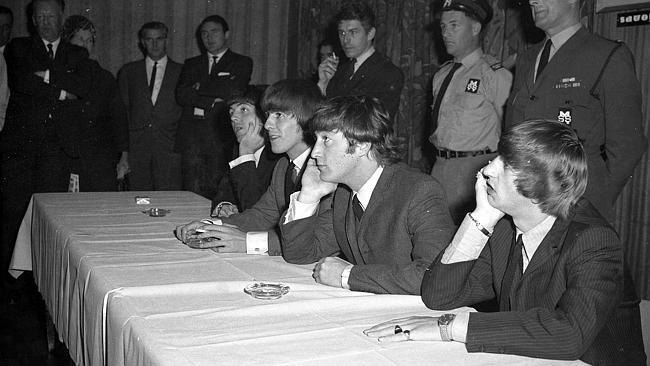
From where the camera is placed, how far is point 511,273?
159 cm

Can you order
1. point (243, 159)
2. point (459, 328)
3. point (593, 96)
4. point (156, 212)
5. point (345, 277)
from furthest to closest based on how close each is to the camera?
point (243, 159)
point (156, 212)
point (593, 96)
point (345, 277)
point (459, 328)

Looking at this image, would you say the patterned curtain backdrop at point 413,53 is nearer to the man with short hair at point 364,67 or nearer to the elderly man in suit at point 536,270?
the man with short hair at point 364,67

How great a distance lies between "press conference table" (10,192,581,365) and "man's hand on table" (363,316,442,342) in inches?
0.7

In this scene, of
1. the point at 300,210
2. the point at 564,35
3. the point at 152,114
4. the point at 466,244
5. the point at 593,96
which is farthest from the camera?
the point at 152,114

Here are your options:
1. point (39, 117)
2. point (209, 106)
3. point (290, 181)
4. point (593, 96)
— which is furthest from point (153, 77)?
point (593, 96)

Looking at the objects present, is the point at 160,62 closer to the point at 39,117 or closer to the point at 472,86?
the point at 39,117

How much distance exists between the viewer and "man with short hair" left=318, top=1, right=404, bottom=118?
3945 millimetres

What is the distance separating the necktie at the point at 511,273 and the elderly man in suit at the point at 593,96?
1.15 metres

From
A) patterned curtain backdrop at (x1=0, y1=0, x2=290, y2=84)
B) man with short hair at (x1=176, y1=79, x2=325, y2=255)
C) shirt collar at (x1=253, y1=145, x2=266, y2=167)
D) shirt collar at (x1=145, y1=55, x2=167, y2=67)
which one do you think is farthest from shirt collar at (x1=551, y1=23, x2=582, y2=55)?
patterned curtain backdrop at (x1=0, y1=0, x2=290, y2=84)

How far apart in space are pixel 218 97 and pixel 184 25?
5.17ft

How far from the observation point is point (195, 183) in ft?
18.2

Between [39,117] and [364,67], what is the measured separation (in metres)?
2.21

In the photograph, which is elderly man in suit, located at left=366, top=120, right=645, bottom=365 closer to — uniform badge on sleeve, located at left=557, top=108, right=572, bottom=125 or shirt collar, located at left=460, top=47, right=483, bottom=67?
uniform badge on sleeve, located at left=557, top=108, right=572, bottom=125

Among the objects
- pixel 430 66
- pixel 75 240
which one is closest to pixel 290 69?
pixel 430 66
